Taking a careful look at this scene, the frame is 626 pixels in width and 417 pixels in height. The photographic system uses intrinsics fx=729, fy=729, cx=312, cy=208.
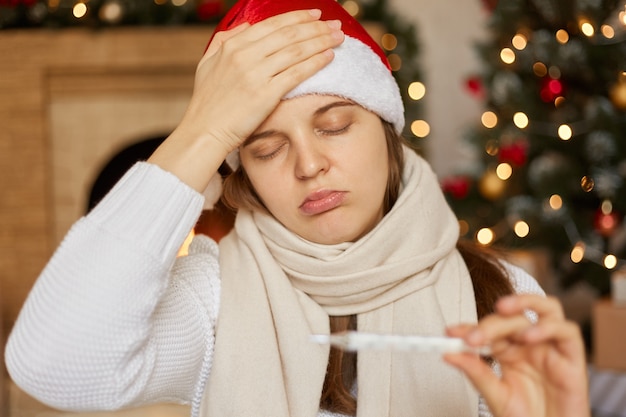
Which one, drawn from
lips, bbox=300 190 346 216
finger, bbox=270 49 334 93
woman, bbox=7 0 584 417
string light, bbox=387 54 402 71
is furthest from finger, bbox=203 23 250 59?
string light, bbox=387 54 402 71

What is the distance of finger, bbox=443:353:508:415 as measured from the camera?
2.45 feet

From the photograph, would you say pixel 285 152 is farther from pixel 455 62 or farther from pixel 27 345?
pixel 455 62

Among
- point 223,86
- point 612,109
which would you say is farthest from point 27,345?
point 612,109

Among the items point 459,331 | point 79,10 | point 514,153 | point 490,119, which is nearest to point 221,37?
point 459,331

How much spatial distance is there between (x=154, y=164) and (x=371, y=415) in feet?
1.61

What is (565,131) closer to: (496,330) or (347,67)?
(347,67)

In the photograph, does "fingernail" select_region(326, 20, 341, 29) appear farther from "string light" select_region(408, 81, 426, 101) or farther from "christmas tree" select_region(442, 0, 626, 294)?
"string light" select_region(408, 81, 426, 101)

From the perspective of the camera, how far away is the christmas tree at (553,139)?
269 cm

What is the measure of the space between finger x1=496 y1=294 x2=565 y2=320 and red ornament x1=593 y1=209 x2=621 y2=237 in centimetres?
209

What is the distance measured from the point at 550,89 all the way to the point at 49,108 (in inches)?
82.4

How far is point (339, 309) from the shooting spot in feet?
3.88

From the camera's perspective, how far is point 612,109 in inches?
105

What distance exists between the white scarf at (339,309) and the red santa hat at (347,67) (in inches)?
6.5

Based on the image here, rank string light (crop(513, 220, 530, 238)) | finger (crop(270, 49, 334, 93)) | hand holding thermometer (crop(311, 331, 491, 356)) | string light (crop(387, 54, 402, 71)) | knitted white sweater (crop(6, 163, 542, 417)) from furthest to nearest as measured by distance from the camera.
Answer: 1. string light (crop(387, 54, 402, 71))
2. string light (crop(513, 220, 530, 238))
3. finger (crop(270, 49, 334, 93))
4. knitted white sweater (crop(6, 163, 542, 417))
5. hand holding thermometer (crop(311, 331, 491, 356))
